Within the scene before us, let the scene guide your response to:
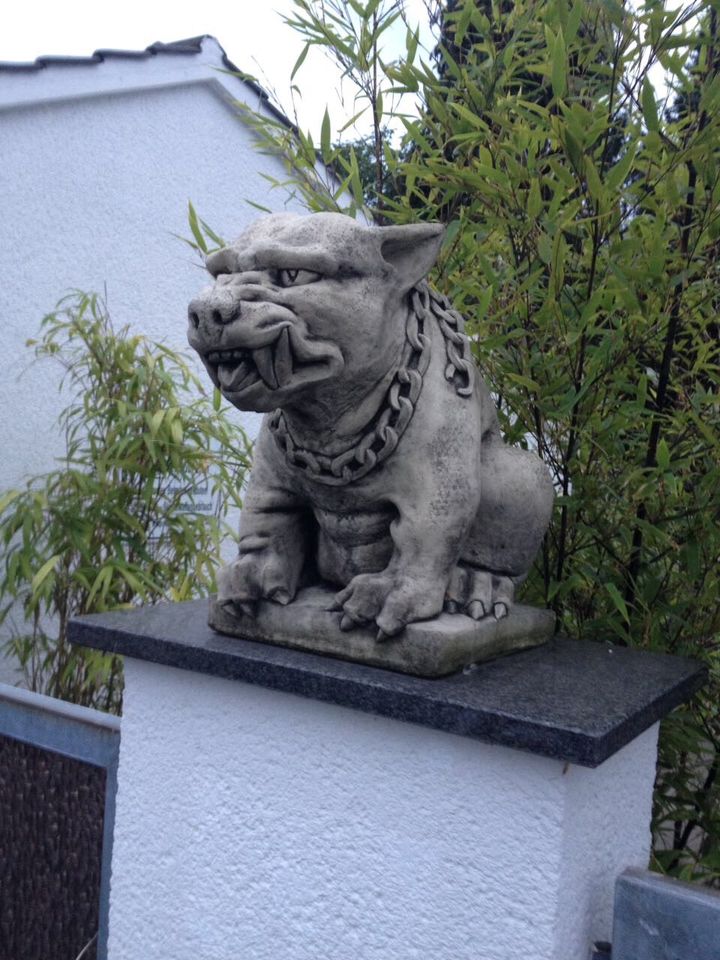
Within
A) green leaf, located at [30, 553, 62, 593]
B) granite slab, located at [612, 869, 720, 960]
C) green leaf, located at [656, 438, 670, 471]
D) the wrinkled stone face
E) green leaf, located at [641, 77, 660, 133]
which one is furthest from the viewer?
green leaf, located at [30, 553, 62, 593]

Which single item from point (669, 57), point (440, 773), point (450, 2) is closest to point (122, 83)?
point (450, 2)

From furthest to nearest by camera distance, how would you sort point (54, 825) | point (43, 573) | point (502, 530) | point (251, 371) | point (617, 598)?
point (43, 573) → point (54, 825) → point (617, 598) → point (502, 530) → point (251, 371)

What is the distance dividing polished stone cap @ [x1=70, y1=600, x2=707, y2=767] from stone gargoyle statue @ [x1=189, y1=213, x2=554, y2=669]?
0.09 m

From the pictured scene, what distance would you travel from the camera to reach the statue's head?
1377mm

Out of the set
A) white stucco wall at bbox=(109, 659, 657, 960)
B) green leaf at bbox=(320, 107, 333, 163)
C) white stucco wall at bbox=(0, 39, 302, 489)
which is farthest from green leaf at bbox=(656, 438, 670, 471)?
white stucco wall at bbox=(0, 39, 302, 489)

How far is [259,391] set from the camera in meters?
1.42

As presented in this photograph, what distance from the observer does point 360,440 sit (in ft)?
5.06

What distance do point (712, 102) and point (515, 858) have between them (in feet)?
4.54

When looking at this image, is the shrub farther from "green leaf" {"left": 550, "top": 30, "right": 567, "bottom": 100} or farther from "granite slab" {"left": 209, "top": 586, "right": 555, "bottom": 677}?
"green leaf" {"left": 550, "top": 30, "right": 567, "bottom": 100}

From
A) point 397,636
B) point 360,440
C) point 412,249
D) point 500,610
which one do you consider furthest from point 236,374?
point 500,610

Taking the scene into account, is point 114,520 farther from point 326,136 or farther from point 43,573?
point 326,136

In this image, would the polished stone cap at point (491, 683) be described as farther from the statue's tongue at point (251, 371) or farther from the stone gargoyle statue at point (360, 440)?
the statue's tongue at point (251, 371)

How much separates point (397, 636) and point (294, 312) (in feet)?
1.88

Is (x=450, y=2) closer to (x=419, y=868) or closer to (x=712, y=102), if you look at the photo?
(x=712, y=102)
